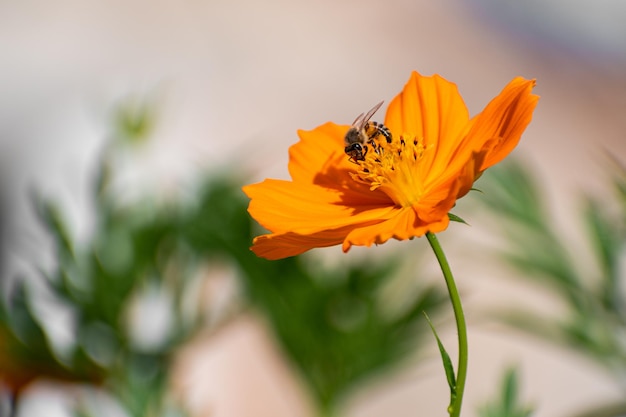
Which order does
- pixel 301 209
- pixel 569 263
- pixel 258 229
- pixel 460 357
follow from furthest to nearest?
pixel 258 229 < pixel 569 263 < pixel 301 209 < pixel 460 357

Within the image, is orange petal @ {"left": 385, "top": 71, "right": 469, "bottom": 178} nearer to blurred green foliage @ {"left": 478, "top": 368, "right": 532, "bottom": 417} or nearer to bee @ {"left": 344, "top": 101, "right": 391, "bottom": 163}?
bee @ {"left": 344, "top": 101, "right": 391, "bottom": 163}

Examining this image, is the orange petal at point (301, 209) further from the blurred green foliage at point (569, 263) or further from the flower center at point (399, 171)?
the blurred green foliage at point (569, 263)

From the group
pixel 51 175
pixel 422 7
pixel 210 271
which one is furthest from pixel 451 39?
pixel 210 271

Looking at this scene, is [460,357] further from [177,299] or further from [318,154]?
[177,299]

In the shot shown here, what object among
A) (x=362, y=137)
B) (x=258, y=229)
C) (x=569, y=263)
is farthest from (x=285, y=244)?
(x=258, y=229)

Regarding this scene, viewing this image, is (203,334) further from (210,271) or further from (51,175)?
(51,175)

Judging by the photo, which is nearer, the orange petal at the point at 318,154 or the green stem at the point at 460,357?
the green stem at the point at 460,357

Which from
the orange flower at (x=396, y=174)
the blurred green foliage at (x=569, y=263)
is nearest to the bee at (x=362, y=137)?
the orange flower at (x=396, y=174)

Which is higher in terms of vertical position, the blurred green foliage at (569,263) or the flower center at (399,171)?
the flower center at (399,171)
